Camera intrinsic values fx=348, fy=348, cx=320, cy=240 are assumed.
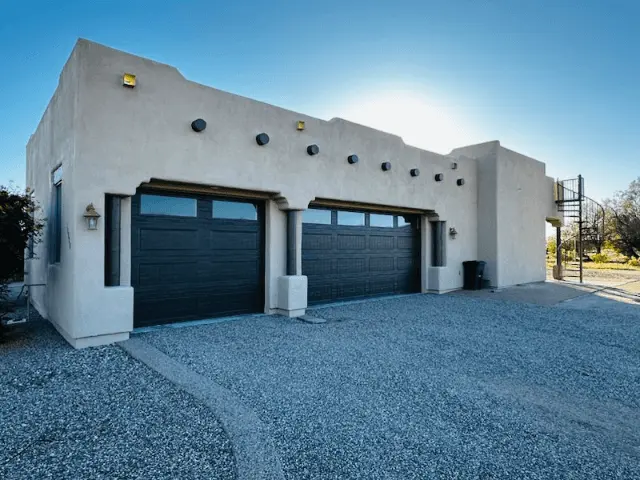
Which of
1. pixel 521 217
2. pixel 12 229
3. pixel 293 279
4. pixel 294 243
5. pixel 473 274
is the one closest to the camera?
pixel 12 229

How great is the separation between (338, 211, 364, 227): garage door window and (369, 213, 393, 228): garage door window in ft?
1.34

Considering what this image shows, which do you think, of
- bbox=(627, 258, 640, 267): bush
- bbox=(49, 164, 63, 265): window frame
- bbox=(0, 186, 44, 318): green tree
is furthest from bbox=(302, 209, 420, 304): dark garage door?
bbox=(627, 258, 640, 267): bush

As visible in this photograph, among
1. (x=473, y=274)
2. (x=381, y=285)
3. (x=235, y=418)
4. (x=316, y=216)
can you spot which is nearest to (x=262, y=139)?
(x=316, y=216)

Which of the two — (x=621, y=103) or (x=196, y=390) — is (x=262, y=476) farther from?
(x=621, y=103)

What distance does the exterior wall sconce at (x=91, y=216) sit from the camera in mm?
4953

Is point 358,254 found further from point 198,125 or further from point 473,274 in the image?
point 198,125

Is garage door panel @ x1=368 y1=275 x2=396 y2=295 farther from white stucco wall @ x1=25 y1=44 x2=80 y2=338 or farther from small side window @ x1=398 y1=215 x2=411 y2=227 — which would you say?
white stucco wall @ x1=25 y1=44 x2=80 y2=338

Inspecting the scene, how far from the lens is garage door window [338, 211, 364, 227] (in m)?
9.00

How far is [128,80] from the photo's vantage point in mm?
5328

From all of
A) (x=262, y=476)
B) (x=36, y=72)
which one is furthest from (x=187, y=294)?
(x=36, y=72)

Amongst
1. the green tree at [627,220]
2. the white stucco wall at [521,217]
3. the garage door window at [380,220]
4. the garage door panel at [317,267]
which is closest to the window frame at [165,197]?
the garage door panel at [317,267]

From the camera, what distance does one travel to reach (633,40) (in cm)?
912

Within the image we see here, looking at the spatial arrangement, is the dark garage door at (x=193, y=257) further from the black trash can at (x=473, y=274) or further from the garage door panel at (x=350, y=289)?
the black trash can at (x=473, y=274)

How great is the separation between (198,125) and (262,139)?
1227 mm
